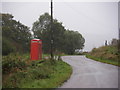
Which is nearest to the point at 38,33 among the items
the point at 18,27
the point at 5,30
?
the point at 18,27

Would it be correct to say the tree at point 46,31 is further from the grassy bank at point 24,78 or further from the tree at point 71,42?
the grassy bank at point 24,78

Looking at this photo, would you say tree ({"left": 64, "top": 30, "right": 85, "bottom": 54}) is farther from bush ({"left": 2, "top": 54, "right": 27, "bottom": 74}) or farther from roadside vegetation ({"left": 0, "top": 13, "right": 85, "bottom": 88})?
bush ({"left": 2, "top": 54, "right": 27, "bottom": 74})

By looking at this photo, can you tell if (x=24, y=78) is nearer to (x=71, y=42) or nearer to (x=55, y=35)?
(x=55, y=35)

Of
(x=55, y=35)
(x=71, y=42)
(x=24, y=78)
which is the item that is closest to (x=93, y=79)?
(x=24, y=78)

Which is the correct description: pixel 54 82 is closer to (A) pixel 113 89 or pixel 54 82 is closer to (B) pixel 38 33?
(A) pixel 113 89

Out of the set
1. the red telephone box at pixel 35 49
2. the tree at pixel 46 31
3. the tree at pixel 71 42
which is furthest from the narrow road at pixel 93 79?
the tree at pixel 71 42

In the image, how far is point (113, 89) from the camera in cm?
815

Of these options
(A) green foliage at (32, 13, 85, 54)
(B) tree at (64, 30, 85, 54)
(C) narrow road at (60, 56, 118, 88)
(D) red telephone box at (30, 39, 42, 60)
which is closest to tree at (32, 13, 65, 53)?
(A) green foliage at (32, 13, 85, 54)

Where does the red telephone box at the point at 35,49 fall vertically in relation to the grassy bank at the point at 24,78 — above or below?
above

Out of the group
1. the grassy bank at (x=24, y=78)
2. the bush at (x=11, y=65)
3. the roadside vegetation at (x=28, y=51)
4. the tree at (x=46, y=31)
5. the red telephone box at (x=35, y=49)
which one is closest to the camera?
the grassy bank at (x=24, y=78)

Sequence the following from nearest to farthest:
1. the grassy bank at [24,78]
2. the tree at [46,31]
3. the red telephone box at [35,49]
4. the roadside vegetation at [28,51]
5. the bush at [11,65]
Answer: the grassy bank at [24,78]
the roadside vegetation at [28,51]
the bush at [11,65]
the red telephone box at [35,49]
the tree at [46,31]

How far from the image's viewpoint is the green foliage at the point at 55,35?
51.9m

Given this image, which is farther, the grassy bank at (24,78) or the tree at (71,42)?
the tree at (71,42)

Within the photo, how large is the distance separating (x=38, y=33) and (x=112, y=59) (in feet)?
114
